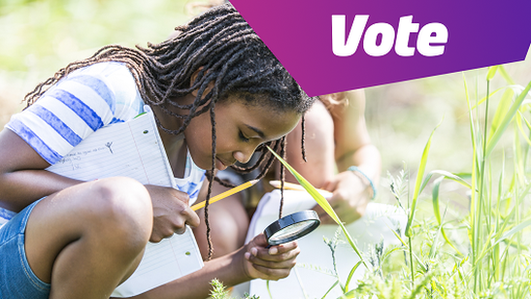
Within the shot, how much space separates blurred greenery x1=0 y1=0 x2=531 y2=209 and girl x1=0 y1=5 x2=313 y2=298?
0.79 metres

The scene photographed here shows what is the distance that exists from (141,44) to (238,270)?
52.4 inches

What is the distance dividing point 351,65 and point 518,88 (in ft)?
1.32

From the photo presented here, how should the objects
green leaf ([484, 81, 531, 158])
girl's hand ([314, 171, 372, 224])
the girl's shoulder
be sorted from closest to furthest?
green leaf ([484, 81, 531, 158]) → the girl's shoulder → girl's hand ([314, 171, 372, 224])

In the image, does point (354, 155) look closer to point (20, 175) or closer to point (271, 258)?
point (271, 258)

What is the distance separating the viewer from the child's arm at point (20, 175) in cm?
87

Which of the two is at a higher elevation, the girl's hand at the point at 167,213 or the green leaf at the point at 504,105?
the green leaf at the point at 504,105

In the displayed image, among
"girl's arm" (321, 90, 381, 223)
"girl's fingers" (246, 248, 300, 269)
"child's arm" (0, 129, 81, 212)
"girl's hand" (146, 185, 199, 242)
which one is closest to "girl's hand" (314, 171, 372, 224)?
"girl's arm" (321, 90, 381, 223)

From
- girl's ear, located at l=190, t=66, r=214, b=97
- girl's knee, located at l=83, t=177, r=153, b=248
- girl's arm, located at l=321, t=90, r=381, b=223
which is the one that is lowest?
girl's arm, located at l=321, t=90, r=381, b=223

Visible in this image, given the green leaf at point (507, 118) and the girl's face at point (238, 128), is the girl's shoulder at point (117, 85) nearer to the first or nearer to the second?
the girl's face at point (238, 128)

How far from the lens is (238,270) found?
1173 millimetres

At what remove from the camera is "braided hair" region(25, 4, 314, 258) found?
1.00 m

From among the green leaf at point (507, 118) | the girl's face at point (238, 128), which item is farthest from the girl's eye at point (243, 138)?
the green leaf at point (507, 118)

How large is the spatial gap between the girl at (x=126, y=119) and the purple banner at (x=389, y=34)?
0.41ft

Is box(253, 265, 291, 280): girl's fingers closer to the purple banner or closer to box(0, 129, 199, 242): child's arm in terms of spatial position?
box(0, 129, 199, 242): child's arm
